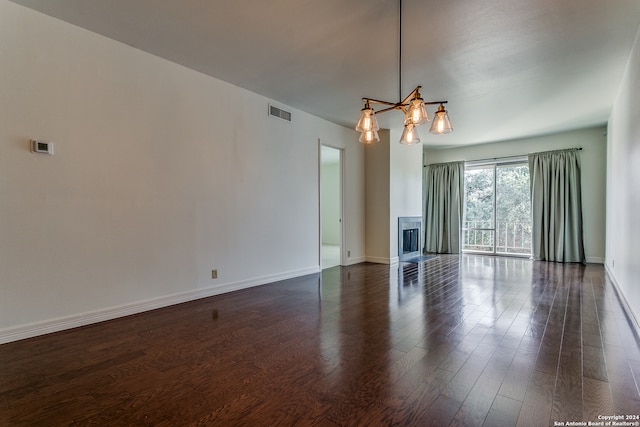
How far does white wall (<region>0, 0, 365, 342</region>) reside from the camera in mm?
2527

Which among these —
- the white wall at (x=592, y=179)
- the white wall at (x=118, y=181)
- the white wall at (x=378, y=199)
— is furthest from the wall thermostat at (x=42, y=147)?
the white wall at (x=592, y=179)

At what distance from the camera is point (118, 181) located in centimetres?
305

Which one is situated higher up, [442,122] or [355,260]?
[442,122]

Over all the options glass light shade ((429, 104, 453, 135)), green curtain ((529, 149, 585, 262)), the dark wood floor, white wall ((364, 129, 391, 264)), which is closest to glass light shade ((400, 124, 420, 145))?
glass light shade ((429, 104, 453, 135))

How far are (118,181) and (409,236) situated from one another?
224 inches

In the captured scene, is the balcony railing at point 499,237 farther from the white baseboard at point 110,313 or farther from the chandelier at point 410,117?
the white baseboard at point 110,313

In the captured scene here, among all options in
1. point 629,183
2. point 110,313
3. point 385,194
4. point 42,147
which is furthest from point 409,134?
point 110,313

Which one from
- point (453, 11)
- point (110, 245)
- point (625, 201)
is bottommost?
point (110, 245)

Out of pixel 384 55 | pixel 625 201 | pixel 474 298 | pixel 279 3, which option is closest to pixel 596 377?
pixel 474 298

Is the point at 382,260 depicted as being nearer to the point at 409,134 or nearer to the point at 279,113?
the point at 279,113

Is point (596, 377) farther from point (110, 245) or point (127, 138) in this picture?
point (127, 138)

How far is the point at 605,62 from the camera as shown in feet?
11.3

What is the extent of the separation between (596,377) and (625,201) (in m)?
2.79

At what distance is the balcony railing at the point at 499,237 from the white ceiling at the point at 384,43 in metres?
3.42
